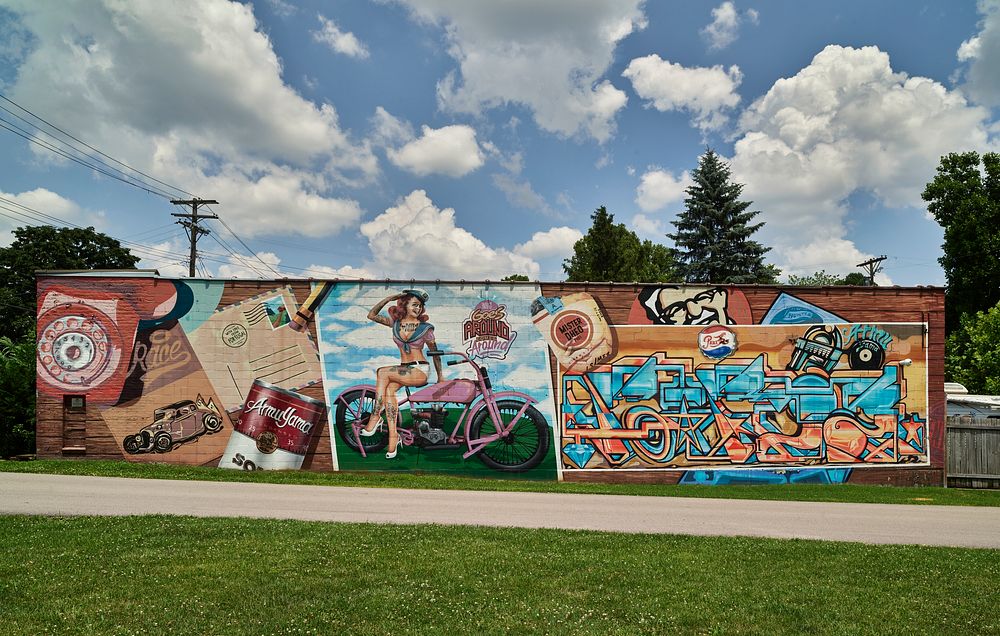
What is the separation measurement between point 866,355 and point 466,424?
33.1 feet

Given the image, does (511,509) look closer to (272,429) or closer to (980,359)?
(272,429)

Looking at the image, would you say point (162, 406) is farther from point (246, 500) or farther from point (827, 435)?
point (827, 435)

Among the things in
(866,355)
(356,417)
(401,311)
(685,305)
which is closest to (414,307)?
(401,311)

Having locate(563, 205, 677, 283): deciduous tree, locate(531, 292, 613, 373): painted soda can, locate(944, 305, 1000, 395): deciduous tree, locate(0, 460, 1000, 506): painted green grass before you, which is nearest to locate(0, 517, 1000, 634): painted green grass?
locate(0, 460, 1000, 506): painted green grass

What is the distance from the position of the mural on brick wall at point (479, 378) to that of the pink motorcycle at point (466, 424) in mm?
34

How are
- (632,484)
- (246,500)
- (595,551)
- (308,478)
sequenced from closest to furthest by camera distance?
(595,551)
(246,500)
(308,478)
(632,484)

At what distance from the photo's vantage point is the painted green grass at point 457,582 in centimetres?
523

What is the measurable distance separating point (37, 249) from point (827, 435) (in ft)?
156

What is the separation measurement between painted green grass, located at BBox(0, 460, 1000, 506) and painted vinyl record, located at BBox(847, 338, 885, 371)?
9.55 ft

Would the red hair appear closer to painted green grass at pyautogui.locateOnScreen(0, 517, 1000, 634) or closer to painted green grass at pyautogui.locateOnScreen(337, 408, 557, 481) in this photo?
painted green grass at pyautogui.locateOnScreen(337, 408, 557, 481)

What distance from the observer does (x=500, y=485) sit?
45.4 feet

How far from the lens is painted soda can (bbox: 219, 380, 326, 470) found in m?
15.1

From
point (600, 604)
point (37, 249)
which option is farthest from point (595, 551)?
point (37, 249)

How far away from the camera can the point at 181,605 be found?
5387 millimetres
